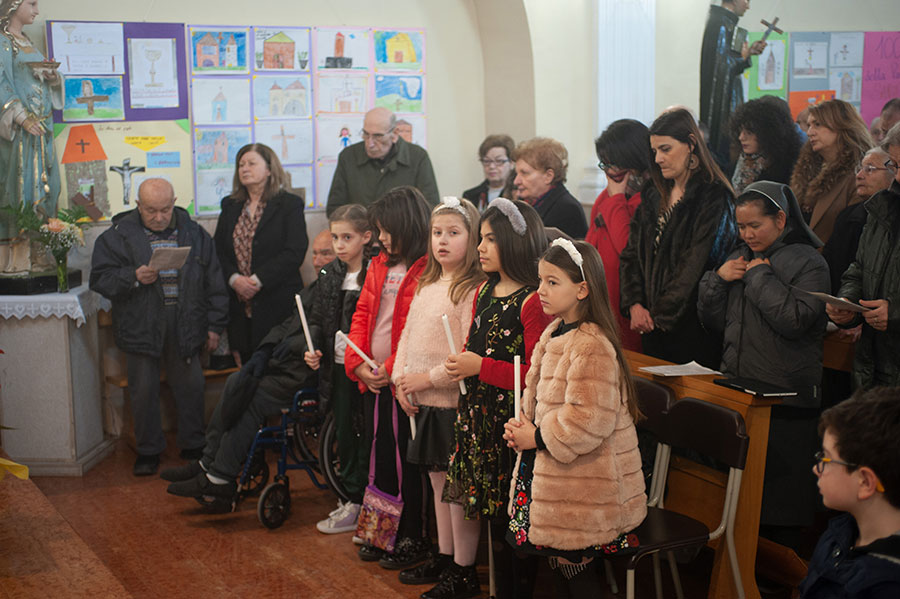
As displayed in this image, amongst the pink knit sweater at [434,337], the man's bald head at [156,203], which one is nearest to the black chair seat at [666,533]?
the pink knit sweater at [434,337]

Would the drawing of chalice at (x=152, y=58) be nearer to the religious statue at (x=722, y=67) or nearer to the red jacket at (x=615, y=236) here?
the red jacket at (x=615, y=236)

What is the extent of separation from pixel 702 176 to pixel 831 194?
786mm

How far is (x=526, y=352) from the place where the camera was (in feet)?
10.2

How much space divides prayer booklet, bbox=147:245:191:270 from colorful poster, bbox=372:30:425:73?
1.98m

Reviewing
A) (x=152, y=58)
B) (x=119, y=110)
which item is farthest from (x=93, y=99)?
(x=152, y=58)

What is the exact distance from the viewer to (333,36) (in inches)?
243

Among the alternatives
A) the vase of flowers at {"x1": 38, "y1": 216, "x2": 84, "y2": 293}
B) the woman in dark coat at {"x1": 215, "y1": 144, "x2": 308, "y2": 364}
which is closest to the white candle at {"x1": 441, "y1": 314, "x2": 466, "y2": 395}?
the woman in dark coat at {"x1": 215, "y1": 144, "x2": 308, "y2": 364}

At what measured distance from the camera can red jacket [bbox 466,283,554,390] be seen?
3070mm

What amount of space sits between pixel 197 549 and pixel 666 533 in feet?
7.15

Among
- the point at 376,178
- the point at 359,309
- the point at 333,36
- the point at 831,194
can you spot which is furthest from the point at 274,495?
the point at 333,36

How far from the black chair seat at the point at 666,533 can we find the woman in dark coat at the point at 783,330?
0.55m

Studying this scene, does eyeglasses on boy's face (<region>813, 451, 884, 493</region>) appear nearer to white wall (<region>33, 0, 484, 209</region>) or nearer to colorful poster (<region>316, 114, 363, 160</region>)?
colorful poster (<region>316, 114, 363, 160</region>)

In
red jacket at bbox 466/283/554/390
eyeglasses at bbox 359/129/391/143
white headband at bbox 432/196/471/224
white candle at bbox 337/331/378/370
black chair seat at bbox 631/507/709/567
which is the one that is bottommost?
black chair seat at bbox 631/507/709/567

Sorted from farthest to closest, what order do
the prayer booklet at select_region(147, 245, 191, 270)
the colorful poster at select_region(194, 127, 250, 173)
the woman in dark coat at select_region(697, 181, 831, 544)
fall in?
the colorful poster at select_region(194, 127, 250, 173)
the prayer booklet at select_region(147, 245, 191, 270)
the woman in dark coat at select_region(697, 181, 831, 544)
